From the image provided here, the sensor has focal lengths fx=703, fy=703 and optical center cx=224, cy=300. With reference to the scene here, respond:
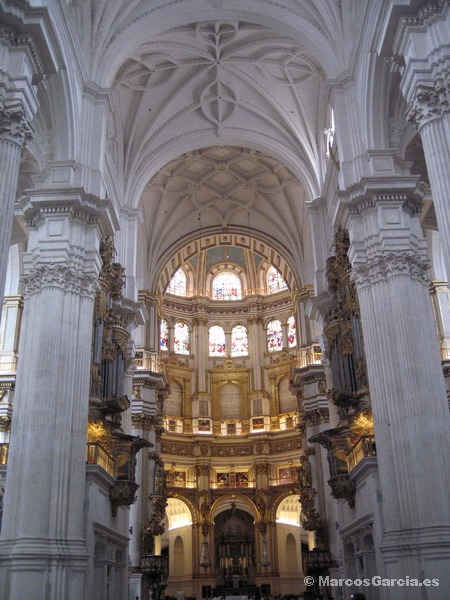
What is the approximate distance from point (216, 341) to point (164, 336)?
3.28 m

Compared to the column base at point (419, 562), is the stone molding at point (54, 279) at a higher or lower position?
higher

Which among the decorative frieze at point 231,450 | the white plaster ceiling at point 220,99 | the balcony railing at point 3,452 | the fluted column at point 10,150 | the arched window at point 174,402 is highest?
the white plaster ceiling at point 220,99

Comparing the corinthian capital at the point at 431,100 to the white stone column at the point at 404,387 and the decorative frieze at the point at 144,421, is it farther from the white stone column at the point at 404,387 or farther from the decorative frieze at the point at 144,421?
the decorative frieze at the point at 144,421

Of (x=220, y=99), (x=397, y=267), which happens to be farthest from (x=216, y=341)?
(x=397, y=267)

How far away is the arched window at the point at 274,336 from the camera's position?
39312 mm

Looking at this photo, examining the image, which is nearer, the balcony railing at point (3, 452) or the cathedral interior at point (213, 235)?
the cathedral interior at point (213, 235)

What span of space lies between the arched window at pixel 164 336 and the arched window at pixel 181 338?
0.54 meters

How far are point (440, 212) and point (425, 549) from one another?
636 centimetres

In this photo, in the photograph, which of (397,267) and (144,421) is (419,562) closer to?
(397,267)

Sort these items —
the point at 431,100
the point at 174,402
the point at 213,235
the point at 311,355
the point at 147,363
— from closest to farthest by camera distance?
the point at 431,100 → the point at 147,363 → the point at 311,355 → the point at 213,235 → the point at 174,402

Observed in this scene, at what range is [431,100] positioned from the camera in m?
11.4

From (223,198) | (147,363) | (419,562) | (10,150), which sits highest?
(223,198)

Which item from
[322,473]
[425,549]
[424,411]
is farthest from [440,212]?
[322,473]

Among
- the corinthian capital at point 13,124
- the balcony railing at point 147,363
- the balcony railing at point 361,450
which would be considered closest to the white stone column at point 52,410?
the corinthian capital at point 13,124
